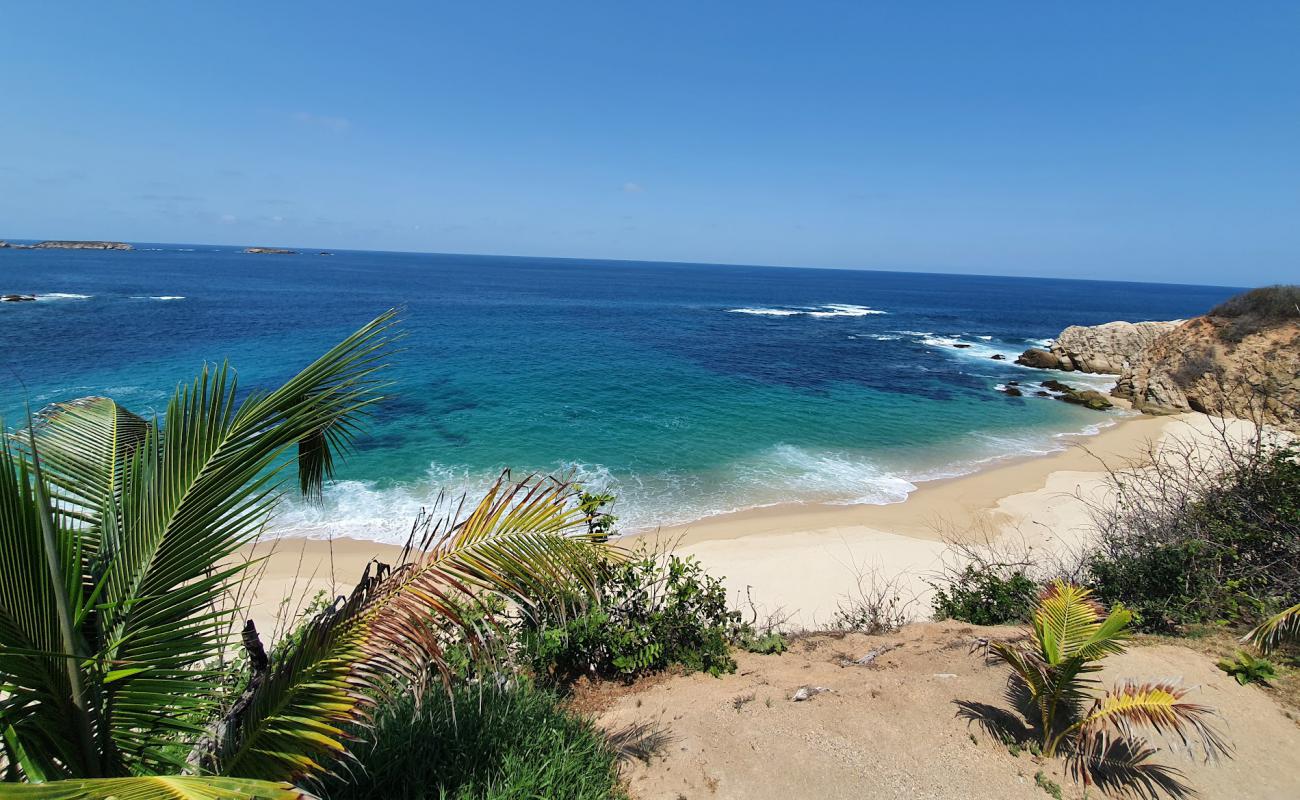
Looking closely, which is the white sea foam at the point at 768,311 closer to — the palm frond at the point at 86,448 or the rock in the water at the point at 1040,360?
the rock in the water at the point at 1040,360

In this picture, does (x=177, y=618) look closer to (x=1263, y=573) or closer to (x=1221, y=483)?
(x=1263, y=573)

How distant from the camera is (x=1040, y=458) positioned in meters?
21.9

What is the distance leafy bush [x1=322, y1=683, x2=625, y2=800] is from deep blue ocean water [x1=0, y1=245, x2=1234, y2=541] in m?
3.15

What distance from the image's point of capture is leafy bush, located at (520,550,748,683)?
6.81 m

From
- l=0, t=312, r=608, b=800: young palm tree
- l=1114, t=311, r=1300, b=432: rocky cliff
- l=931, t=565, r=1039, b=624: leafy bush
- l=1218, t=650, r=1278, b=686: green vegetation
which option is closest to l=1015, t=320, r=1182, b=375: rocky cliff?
l=1114, t=311, r=1300, b=432: rocky cliff

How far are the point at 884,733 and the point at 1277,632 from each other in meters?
4.83

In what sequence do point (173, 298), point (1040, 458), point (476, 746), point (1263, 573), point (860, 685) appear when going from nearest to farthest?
1. point (476, 746)
2. point (860, 685)
3. point (1263, 573)
4. point (1040, 458)
5. point (173, 298)

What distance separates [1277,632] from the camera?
642 cm

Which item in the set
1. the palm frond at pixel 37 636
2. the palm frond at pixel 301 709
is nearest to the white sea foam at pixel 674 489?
the palm frond at pixel 301 709

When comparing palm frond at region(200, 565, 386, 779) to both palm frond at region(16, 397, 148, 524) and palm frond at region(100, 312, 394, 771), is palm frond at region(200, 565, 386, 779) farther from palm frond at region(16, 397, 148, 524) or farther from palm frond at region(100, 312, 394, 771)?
palm frond at region(16, 397, 148, 524)

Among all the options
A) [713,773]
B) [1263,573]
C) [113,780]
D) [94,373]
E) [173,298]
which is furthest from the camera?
[173,298]

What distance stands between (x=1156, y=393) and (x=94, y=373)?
53.3 m

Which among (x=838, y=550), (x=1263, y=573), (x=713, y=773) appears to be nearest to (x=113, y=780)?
(x=713, y=773)

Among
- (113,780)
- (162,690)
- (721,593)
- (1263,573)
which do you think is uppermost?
(113,780)
